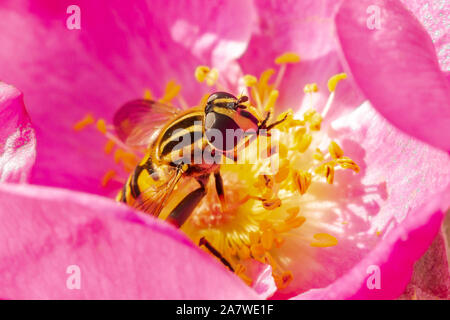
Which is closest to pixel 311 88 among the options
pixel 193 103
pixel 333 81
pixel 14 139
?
pixel 333 81

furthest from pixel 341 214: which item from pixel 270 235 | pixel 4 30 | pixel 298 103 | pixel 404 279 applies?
pixel 4 30

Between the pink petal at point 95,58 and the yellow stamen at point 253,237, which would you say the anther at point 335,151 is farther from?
the pink petal at point 95,58

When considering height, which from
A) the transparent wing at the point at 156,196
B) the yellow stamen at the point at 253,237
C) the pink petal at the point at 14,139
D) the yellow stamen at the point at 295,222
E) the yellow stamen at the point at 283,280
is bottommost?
the yellow stamen at the point at 283,280

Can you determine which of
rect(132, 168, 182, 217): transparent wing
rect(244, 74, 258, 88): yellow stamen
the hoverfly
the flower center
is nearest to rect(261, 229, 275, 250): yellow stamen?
the flower center

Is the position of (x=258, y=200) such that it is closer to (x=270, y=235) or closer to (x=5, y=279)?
(x=270, y=235)

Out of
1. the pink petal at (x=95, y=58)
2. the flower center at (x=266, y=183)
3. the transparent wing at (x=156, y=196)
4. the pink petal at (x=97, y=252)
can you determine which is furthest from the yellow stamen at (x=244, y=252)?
the pink petal at (x=97, y=252)

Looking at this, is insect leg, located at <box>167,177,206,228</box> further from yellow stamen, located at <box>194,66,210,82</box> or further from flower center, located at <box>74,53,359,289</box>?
yellow stamen, located at <box>194,66,210,82</box>
